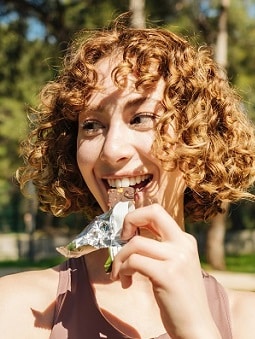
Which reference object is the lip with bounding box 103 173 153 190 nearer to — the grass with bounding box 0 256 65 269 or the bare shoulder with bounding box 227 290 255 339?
the bare shoulder with bounding box 227 290 255 339

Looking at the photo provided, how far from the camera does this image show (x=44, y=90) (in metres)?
2.45

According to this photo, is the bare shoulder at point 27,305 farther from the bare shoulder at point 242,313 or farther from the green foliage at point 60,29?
the green foliage at point 60,29

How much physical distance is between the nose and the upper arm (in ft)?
1.17

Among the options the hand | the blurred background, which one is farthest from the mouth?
the blurred background

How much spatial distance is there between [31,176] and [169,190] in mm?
686

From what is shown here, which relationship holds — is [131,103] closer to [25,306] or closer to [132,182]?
[132,182]

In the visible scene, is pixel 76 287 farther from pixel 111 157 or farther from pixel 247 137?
pixel 247 137

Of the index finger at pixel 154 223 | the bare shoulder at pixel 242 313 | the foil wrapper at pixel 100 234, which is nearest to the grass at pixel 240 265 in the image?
the bare shoulder at pixel 242 313

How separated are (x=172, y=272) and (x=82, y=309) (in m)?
0.51

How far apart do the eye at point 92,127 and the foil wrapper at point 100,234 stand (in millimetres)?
263

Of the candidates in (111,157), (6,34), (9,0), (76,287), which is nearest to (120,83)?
(111,157)

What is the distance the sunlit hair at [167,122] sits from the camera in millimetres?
2029

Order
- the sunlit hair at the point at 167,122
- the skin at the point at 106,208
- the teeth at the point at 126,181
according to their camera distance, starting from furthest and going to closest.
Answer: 1. the sunlit hair at the point at 167,122
2. the teeth at the point at 126,181
3. the skin at the point at 106,208

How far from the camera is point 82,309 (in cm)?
186
